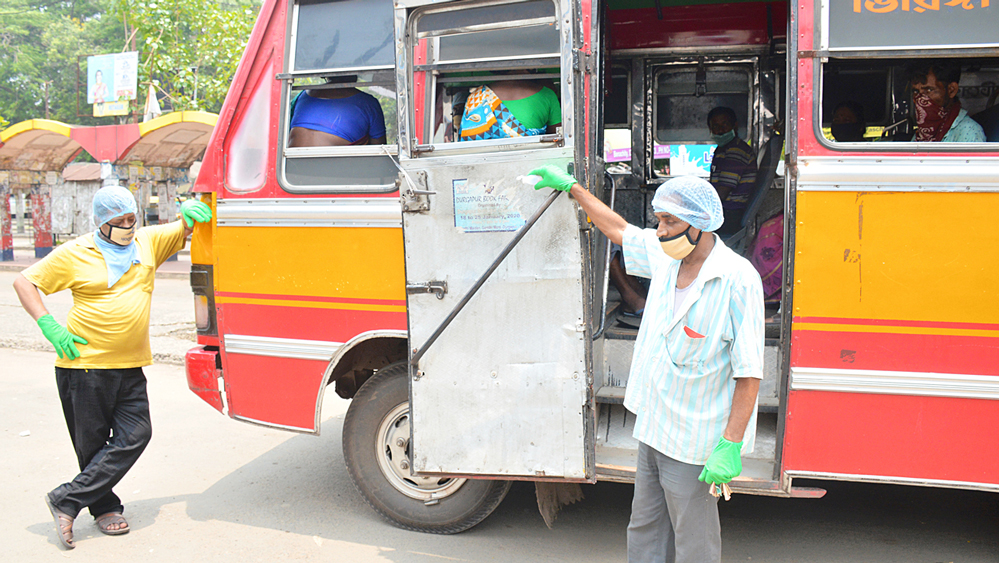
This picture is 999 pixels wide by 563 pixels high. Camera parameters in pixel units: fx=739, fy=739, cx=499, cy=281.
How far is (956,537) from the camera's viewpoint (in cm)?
383

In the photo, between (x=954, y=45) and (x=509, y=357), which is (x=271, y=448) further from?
(x=954, y=45)

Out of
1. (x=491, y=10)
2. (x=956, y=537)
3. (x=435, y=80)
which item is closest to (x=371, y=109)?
(x=435, y=80)

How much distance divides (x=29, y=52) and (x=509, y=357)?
4154 centimetres

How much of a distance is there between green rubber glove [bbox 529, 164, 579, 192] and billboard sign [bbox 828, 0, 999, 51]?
1211 millimetres

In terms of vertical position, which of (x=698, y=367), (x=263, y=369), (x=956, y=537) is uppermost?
(x=698, y=367)

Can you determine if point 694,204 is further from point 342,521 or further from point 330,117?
point 342,521

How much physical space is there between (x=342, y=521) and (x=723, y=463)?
8.19 feet

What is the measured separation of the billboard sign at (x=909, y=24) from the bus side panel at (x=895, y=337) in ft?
1.73

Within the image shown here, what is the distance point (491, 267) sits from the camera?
3.33 m

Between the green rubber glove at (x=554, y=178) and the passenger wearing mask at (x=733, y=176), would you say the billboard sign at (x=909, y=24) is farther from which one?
the passenger wearing mask at (x=733, y=176)

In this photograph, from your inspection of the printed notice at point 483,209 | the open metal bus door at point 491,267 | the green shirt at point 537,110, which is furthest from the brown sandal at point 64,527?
the green shirt at point 537,110

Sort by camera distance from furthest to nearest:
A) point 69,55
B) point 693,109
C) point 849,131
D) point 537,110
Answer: point 69,55 → point 693,109 → point 849,131 → point 537,110

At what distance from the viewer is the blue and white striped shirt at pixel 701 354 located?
252 centimetres

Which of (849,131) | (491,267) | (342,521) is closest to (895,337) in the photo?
(491,267)
